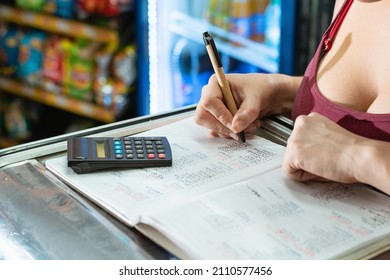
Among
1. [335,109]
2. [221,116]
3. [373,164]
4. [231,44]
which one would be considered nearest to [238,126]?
[221,116]

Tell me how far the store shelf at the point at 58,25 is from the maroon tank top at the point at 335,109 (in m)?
1.72

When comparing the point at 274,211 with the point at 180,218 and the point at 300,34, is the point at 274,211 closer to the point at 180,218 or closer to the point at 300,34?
the point at 180,218

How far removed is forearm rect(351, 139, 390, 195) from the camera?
924 mm

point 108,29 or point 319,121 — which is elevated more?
point 319,121

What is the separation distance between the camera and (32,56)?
125 inches

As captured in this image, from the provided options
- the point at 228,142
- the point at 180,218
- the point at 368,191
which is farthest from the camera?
the point at 228,142

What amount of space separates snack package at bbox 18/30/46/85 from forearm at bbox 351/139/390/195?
2.44 metres

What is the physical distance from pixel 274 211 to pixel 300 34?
5.23 ft

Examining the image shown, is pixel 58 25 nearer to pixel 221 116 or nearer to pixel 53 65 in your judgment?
pixel 53 65

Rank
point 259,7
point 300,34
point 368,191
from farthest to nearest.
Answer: point 259,7 → point 300,34 → point 368,191

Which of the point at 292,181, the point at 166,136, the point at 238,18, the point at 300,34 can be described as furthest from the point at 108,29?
the point at 292,181

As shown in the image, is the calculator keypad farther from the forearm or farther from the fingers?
the forearm

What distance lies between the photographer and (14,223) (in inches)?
35.8

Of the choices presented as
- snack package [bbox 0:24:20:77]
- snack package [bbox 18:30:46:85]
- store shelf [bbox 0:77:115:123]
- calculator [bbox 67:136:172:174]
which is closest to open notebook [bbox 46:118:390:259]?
calculator [bbox 67:136:172:174]
